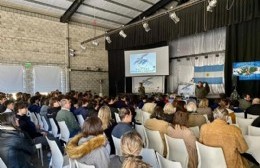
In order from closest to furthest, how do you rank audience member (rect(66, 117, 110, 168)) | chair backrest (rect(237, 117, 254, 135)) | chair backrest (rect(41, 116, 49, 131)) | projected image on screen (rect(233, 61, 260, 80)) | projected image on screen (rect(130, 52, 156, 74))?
audience member (rect(66, 117, 110, 168)) → chair backrest (rect(237, 117, 254, 135)) → chair backrest (rect(41, 116, 49, 131)) → projected image on screen (rect(233, 61, 260, 80)) → projected image on screen (rect(130, 52, 156, 74))

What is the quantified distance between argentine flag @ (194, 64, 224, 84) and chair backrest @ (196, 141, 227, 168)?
8395 millimetres

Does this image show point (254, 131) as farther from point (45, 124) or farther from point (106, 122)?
point (45, 124)

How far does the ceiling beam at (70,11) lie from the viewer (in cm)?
1097

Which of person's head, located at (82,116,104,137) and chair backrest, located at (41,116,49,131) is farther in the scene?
chair backrest, located at (41,116,49,131)

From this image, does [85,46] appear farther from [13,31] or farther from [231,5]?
[231,5]

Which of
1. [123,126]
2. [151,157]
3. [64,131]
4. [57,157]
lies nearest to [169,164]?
[151,157]

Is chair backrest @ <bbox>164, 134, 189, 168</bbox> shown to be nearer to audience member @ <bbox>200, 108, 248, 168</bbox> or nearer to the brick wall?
audience member @ <bbox>200, 108, 248, 168</bbox>

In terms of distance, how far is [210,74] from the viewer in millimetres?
10898

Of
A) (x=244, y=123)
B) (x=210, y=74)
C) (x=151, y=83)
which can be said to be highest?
(x=210, y=74)

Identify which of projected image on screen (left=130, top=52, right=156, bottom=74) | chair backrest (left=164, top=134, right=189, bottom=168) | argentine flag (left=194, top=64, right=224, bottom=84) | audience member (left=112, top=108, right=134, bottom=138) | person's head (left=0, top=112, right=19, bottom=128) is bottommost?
chair backrest (left=164, top=134, right=189, bottom=168)

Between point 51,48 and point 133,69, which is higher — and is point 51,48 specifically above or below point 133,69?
above

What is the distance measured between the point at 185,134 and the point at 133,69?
1009cm

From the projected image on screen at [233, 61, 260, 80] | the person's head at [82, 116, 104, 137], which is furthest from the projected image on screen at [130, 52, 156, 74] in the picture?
the person's head at [82, 116, 104, 137]

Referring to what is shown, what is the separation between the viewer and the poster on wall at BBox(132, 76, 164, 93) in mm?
12421
